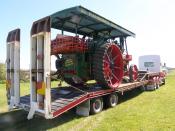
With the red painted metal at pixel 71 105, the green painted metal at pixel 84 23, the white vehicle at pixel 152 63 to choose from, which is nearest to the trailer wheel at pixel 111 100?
the red painted metal at pixel 71 105

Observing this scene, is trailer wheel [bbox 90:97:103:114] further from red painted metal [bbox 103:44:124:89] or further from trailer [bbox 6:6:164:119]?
red painted metal [bbox 103:44:124:89]

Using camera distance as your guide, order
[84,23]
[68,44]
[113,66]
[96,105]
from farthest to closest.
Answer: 1. [113,66]
2. [84,23]
3. [96,105]
4. [68,44]

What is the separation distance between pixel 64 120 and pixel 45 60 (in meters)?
2.68

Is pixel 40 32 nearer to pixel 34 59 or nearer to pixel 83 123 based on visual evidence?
pixel 34 59

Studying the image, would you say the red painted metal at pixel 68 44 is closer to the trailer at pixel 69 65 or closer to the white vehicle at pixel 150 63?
the trailer at pixel 69 65

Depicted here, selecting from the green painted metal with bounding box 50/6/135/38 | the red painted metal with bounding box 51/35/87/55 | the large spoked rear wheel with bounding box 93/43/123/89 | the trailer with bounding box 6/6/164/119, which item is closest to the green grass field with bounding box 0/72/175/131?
the trailer with bounding box 6/6/164/119

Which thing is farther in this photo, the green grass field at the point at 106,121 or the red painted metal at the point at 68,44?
the red painted metal at the point at 68,44

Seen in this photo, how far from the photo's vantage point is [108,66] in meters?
10.3

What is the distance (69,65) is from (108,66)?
1.68 m

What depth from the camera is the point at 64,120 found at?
8367 millimetres

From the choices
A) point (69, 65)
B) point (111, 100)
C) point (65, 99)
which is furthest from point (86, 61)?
point (65, 99)

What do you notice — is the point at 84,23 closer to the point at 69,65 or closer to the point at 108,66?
the point at 69,65

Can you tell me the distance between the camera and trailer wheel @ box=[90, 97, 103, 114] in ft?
29.3

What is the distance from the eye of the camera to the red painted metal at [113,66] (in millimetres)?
10086
